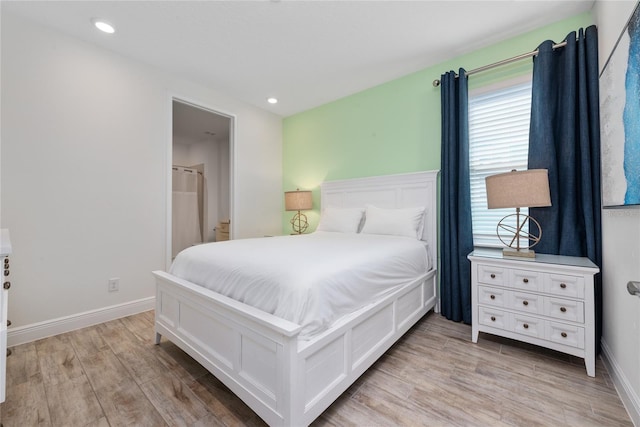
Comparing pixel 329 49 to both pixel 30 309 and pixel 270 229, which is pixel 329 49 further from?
pixel 30 309

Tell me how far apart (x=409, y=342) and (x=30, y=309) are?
3031mm

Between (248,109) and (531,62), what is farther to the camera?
(248,109)

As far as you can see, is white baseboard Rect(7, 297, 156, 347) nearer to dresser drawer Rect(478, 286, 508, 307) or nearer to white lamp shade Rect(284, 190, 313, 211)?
white lamp shade Rect(284, 190, 313, 211)

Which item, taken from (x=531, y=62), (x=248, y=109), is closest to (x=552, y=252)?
(x=531, y=62)

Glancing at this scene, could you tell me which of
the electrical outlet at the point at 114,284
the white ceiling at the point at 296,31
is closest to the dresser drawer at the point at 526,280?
the white ceiling at the point at 296,31

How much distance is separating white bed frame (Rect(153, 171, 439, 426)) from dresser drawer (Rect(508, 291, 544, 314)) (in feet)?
2.16

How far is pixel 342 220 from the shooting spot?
3.10 meters

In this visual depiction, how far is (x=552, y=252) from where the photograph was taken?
2049 millimetres

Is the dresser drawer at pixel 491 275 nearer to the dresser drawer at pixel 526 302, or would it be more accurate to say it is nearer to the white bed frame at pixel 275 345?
the dresser drawer at pixel 526 302

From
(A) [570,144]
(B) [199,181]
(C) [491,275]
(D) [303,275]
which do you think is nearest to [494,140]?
(A) [570,144]

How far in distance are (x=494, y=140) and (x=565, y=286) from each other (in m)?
1.39

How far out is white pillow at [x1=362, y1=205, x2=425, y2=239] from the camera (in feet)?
8.59

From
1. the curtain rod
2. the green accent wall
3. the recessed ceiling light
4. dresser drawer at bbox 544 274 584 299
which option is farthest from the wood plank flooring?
the recessed ceiling light

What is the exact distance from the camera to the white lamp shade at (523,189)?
5.96 ft
